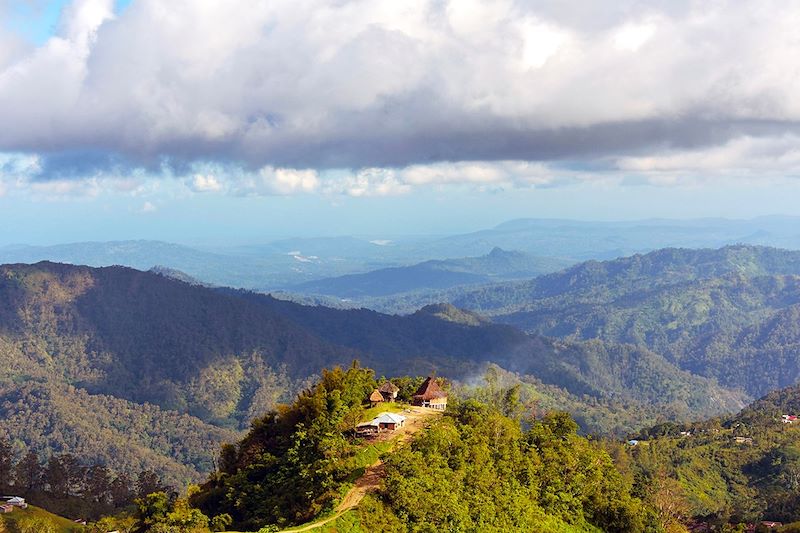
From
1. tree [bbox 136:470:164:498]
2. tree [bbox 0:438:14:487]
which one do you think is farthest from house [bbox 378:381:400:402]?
tree [bbox 0:438:14:487]

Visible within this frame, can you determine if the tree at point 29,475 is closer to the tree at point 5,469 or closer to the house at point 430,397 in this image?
the tree at point 5,469

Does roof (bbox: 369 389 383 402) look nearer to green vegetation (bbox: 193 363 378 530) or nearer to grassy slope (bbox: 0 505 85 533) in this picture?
green vegetation (bbox: 193 363 378 530)

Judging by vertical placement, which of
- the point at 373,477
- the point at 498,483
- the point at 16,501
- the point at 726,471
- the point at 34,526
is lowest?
the point at 726,471

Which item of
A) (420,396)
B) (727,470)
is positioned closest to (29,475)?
(420,396)

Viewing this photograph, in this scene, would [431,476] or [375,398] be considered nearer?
[431,476]

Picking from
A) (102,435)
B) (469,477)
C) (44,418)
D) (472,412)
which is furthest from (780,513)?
(44,418)

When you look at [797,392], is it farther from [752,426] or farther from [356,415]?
[356,415]

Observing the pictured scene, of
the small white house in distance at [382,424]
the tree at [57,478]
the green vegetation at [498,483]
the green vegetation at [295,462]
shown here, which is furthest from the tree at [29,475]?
the green vegetation at [498,483]

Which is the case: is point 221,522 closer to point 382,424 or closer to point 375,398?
point 382,424
